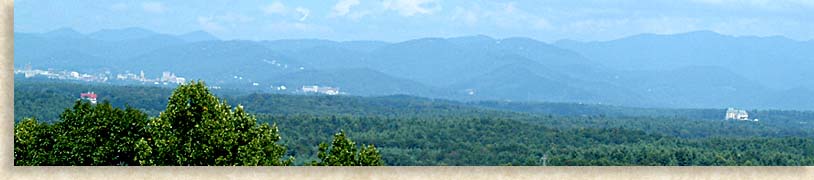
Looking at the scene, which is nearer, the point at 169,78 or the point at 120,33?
the point at 169,78

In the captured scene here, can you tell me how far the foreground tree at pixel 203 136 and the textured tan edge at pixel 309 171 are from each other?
832 millimetres

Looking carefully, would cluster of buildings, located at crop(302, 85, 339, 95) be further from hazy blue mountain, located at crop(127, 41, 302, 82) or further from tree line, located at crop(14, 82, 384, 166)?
tree line, located at crop(14, 82, 384, 166)

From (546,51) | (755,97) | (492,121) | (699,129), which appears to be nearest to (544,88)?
(546,51)

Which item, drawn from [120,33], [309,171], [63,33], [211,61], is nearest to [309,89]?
[211,61]

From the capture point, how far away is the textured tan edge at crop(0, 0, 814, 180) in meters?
1.75

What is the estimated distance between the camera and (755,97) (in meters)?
37.9

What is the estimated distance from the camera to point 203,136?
292 cm

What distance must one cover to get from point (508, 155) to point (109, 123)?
939 cm

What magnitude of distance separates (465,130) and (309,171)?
15517 millimetres

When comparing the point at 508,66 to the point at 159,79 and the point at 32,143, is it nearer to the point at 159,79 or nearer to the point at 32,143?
the point at 159,79

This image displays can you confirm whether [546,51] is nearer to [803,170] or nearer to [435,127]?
[435,127]

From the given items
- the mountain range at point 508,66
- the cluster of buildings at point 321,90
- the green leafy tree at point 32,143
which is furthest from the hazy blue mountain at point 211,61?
the green leafy tree at point 32,143

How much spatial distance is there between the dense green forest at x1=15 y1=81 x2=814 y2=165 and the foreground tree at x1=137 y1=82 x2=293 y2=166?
461cm

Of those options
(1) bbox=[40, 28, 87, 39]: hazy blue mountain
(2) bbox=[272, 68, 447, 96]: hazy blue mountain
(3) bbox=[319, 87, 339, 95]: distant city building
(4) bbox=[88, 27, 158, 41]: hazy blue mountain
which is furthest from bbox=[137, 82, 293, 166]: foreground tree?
(3) bbox=[319, 87, 339, 95]: distant city building
